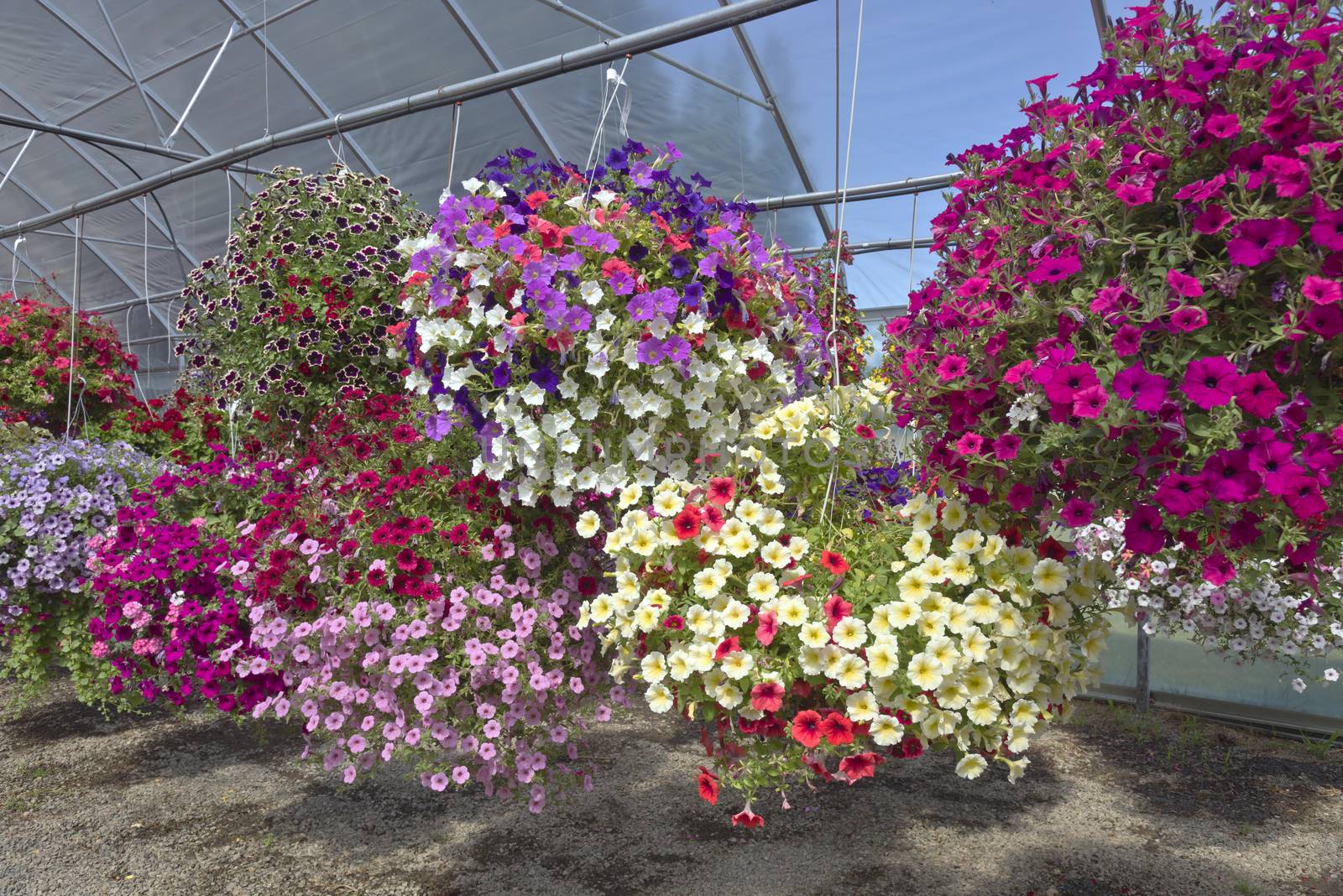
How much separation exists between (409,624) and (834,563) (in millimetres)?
1136

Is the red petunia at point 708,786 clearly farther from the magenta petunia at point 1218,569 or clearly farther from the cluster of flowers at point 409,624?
the magenta petunia at point 1218,569

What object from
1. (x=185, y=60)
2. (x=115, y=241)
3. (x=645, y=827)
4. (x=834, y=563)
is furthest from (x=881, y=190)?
(x=115, y=241)

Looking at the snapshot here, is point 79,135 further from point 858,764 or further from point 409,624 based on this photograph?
point 858,764

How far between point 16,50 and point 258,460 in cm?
613

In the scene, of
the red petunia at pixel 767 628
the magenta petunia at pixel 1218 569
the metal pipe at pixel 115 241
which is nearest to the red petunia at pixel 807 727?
the red petunia at pixel 767 628

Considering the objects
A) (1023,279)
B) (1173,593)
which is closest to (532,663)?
(1023,279)

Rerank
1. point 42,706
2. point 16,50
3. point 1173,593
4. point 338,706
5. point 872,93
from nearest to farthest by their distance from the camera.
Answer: point 338,706 → point 1173,593 → point 42,706 → point 872,93 → point 16,50

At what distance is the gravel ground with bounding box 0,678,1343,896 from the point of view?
2.63 metres

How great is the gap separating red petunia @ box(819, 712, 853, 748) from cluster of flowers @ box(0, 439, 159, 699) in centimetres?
260

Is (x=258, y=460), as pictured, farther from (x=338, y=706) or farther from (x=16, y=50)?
(x=16, y=50)

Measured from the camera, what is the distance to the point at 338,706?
7.67 ft

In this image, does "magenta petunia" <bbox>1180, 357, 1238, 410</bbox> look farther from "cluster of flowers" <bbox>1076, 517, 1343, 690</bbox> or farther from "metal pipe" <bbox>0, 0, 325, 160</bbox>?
"metal pipe" <bbox>0, 0, 325, 160</bbox>

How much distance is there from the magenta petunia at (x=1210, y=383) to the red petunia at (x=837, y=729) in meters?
0.68

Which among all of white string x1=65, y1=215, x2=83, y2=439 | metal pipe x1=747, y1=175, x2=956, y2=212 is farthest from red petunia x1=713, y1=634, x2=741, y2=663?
white string x1=65, y1=215, x2=83, y2=439
